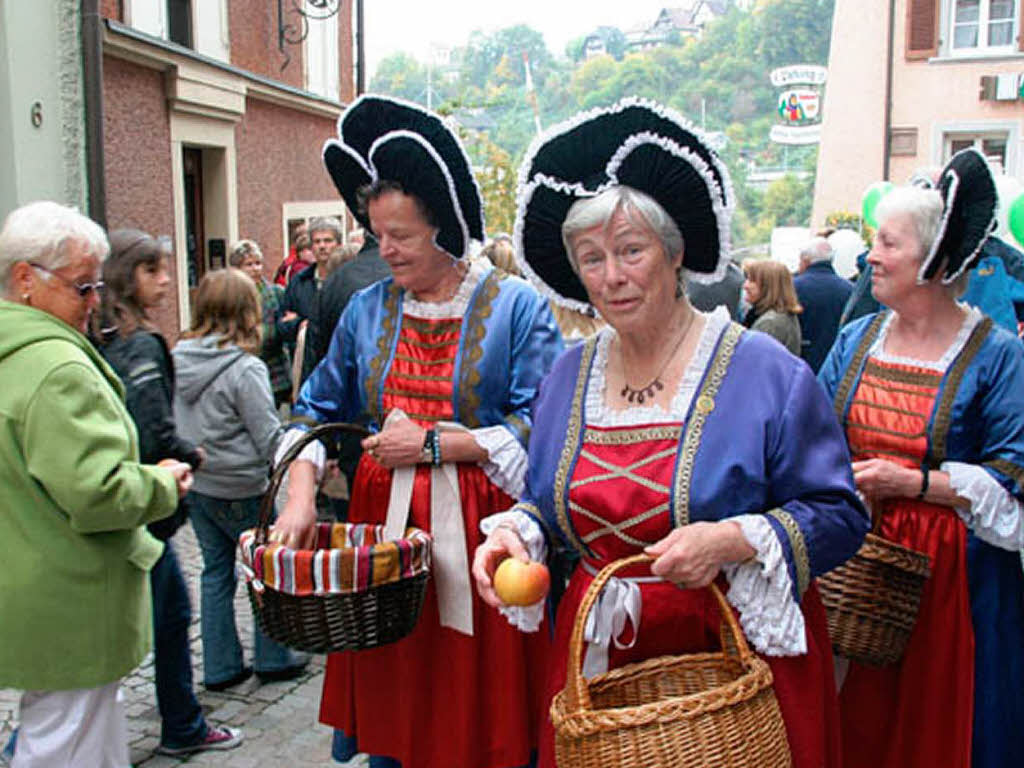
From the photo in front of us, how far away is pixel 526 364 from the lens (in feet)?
9.63

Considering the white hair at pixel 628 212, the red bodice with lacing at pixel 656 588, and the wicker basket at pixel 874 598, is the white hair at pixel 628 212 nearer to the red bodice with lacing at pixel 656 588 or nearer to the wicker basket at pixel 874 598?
the red bodice with lacing at pixel 656 588

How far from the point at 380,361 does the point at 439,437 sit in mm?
344

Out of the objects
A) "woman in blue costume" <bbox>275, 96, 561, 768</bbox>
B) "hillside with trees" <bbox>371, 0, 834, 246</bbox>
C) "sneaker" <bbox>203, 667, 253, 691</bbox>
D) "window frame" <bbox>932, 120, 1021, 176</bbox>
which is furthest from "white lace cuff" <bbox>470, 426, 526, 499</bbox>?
"hillside with trees" <bbox>371, 0, 834, 246</bbox>

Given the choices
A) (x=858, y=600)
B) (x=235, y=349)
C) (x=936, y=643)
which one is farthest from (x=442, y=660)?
(x=235, y=349)

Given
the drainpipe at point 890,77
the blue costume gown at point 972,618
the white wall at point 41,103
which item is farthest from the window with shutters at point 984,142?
the blue costume gown at point 972,618

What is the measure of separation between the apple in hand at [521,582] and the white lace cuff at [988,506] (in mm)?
1285

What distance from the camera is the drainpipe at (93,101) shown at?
721 cm

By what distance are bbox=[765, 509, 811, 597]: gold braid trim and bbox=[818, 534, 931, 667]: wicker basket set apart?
0.63m

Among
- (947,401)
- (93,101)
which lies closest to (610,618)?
(947,401)

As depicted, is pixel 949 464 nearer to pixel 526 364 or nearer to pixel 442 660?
pixel 526 364

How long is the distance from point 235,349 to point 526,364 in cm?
164

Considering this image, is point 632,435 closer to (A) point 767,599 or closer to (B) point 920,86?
(A) point 767,599

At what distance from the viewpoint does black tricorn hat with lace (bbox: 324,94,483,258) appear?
9.22ft

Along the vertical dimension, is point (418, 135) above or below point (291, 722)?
above
